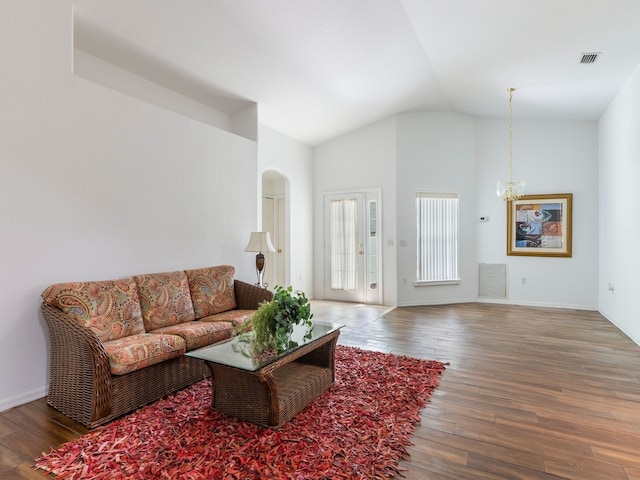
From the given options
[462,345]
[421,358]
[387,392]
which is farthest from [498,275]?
[387,392]

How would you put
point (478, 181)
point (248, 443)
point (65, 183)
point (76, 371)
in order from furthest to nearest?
point (478, 181) → point (65, 183) → point (76, 371) → point (248, 443)

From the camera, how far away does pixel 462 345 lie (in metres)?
4.09

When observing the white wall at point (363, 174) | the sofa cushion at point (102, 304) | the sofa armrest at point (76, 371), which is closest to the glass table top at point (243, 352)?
Answer: the sofa armrest at point (76, 371)

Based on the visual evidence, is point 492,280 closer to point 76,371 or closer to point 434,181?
point 434,181

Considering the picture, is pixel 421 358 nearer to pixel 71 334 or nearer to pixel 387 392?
A: pixel 387 392

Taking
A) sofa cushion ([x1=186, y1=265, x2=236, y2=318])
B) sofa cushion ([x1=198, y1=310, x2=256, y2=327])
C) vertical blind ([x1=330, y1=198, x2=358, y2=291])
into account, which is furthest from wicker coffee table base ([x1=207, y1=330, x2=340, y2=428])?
vertical blind ([x1=330, y1=198, x2=358, y2=291])

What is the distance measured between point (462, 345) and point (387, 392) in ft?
5.51

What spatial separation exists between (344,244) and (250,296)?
312 cm

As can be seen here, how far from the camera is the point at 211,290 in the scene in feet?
12.8

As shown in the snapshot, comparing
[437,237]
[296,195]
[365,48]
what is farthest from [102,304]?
[437,237]

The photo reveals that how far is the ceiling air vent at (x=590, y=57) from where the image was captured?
394 cm

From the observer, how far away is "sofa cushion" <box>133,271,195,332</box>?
322 centimetres

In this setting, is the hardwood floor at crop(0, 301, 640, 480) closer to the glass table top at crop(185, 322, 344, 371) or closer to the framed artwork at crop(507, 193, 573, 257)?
the glass table top at crop(185, 322, 344, 371)

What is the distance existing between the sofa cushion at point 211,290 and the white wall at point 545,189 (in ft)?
15.7
